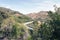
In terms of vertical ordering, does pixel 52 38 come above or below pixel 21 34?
above

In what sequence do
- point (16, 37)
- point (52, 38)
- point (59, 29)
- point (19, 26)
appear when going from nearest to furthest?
point (59, 29) < point (52, 38) < point (16, 37) < point (19, 26)

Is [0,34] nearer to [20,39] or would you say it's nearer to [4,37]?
[4,37]

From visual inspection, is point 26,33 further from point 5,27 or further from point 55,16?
point 55,16

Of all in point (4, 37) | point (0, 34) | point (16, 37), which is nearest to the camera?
point (16, 37)

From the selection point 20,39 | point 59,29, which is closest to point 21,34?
point 20,39

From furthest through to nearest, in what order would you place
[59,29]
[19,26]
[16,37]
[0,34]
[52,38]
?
1. [0,34]
2. [19,26]
3. [16,37]
4. [52,38]
5. [59,29]

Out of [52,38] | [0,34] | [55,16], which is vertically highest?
[55,16]

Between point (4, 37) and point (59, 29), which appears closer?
point (59, 29)

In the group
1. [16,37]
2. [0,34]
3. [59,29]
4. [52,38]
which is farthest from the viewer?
[0,34]

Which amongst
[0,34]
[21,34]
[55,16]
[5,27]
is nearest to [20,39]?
[21,34]
